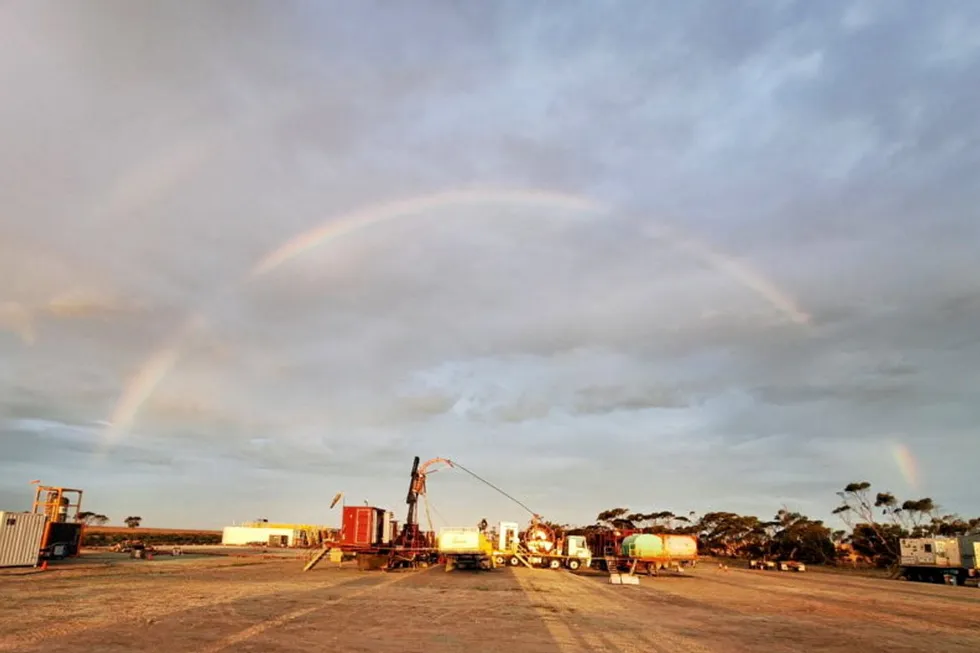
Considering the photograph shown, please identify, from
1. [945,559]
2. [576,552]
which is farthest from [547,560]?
[945,559]

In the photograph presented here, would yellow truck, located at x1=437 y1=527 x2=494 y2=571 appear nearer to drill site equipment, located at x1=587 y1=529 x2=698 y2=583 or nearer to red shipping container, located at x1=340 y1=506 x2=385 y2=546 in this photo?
red shipping container, located at x1=340 y1=506 x2=385 y2=546

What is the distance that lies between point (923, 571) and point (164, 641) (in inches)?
2914

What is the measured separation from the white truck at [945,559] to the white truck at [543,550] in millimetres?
31825

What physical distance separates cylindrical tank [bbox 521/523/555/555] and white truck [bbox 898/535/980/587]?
117 ft

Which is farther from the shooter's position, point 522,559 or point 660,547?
point 522,559

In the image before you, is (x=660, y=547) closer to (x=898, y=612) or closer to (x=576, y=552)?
(x=576, y=552)

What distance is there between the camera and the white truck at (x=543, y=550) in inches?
2559

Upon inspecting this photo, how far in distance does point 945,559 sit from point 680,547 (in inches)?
1026

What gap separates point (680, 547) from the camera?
188ft

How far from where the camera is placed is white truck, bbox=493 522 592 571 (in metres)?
65.0

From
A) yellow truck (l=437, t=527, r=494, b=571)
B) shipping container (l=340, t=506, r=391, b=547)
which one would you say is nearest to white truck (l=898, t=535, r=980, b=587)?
yellow truck (l=437, t=527, r=494, b=571)

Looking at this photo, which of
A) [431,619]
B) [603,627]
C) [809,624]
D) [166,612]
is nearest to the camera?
[603,627]

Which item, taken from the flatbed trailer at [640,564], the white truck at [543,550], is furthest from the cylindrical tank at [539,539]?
the flatbed trailer at [640,564]

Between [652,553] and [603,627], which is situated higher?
[603,627]
